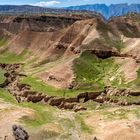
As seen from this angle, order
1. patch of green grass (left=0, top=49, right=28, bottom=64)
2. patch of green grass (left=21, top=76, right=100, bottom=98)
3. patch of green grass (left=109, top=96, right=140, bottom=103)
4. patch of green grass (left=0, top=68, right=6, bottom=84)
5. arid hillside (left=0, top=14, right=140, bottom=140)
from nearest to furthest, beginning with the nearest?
arid hillside (left=0, top=14, right=140, bottom=140), patch of green grass (left=109, top=96, right=140, bottom=103), patch of green grass (left=21, top=76, right=100, bottom=98), patch of green grass (left=0, top=68, right=6, bottom=84), patch of green grass (left=0, top=49, right=28, bottom=64)

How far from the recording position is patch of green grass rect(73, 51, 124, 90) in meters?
108

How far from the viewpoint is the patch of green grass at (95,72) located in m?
108

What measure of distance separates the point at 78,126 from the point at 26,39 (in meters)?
98.2

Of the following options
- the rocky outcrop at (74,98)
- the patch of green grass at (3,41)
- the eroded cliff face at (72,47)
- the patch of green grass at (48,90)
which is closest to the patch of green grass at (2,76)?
the eroded cliff face at (72,47)

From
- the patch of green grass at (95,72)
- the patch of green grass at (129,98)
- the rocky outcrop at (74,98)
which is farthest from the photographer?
the patch of green grass at (95,72)

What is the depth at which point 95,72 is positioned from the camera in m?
115

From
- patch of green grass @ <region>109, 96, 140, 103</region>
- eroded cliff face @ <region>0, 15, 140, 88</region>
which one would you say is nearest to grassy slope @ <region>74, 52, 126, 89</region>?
eroded cliff face @ <region>0, 15, 140, 88</region>

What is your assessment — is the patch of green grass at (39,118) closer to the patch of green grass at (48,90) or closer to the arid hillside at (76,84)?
the arid hillside at (76,84)

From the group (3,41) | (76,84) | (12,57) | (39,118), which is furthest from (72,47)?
(3,41)

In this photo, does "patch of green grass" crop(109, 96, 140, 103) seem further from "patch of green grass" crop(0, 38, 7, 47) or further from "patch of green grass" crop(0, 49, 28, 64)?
"patch of green grass" crop(0, 38, 7, 47)

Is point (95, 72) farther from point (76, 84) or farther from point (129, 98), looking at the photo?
point (129, 98)

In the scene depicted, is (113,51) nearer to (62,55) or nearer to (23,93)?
(62,55)

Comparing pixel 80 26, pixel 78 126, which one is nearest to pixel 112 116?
pixel 78 126

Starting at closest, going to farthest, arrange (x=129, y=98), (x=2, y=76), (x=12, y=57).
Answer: (x=129, y=98) < (x=2, y=76) < (x=12, y=57)
